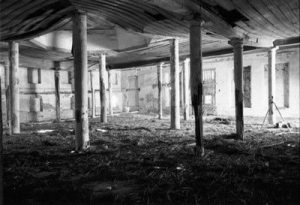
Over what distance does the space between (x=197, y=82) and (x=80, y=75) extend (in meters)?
3.76

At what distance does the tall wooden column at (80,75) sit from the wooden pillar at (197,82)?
351 centimetres

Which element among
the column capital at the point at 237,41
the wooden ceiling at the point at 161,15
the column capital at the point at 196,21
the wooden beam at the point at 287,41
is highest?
the wooden beam at the point at 287,41

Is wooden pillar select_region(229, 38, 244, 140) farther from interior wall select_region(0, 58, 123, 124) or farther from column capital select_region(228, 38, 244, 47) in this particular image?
interior wall select_region(0, 58, 123, 124)

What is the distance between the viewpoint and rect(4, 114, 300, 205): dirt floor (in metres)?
4.84

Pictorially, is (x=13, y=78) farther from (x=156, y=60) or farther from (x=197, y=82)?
(x=156, y=60)

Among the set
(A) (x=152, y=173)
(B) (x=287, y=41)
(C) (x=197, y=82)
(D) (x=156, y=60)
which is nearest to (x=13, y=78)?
(C) (x=197, y=82)

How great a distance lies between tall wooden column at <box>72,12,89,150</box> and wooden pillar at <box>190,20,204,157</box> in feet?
11.5

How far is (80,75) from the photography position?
28.2 feet

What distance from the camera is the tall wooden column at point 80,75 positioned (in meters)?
8.59

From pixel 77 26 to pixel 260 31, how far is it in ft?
25.5

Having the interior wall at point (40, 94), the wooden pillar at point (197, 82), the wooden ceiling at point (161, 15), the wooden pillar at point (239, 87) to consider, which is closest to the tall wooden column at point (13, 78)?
the wooden ceiling at point (161, 15)

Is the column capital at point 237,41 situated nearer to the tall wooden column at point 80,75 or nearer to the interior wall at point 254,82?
the tall wooden column at point 80,75

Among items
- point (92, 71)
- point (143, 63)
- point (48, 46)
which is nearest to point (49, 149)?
point (48, 46)

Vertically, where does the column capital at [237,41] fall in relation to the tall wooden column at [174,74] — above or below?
above
